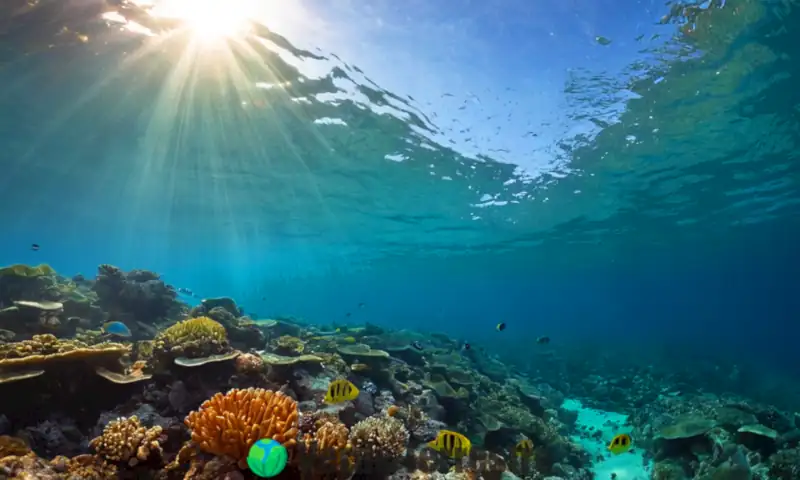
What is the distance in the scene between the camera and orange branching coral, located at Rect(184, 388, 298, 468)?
13.1 ft

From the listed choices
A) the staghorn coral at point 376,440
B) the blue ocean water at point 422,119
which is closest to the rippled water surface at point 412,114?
the blue ocean water at point 422,119

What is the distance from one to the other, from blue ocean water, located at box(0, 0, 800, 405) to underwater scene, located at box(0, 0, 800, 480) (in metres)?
0.12

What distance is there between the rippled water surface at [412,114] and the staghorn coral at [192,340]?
9770 mm

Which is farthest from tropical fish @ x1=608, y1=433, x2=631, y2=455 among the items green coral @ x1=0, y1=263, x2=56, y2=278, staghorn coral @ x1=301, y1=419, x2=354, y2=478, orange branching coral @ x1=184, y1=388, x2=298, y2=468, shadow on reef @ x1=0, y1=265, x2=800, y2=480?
green coral @ x1=0, y1=263, x2=56, y2=278

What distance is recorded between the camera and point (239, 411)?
13.8 ft

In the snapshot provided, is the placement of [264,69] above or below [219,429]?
above

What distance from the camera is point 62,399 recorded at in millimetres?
5500

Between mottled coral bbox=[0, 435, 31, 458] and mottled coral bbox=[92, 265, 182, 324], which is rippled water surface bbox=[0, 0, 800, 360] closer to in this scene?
mottled coral bbox=[92, 265, 182, 324]

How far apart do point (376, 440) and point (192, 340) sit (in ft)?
11.1

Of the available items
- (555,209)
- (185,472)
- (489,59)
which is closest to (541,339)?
(489,59)

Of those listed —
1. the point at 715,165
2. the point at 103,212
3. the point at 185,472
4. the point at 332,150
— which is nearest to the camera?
the point at 185,472

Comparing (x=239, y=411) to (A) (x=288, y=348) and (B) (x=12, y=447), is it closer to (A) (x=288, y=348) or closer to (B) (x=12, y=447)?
(B) (x=12, y=447)

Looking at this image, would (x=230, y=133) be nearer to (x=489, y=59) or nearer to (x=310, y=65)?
(x=310, y=65)

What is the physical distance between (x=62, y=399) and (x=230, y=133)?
16.5 m
